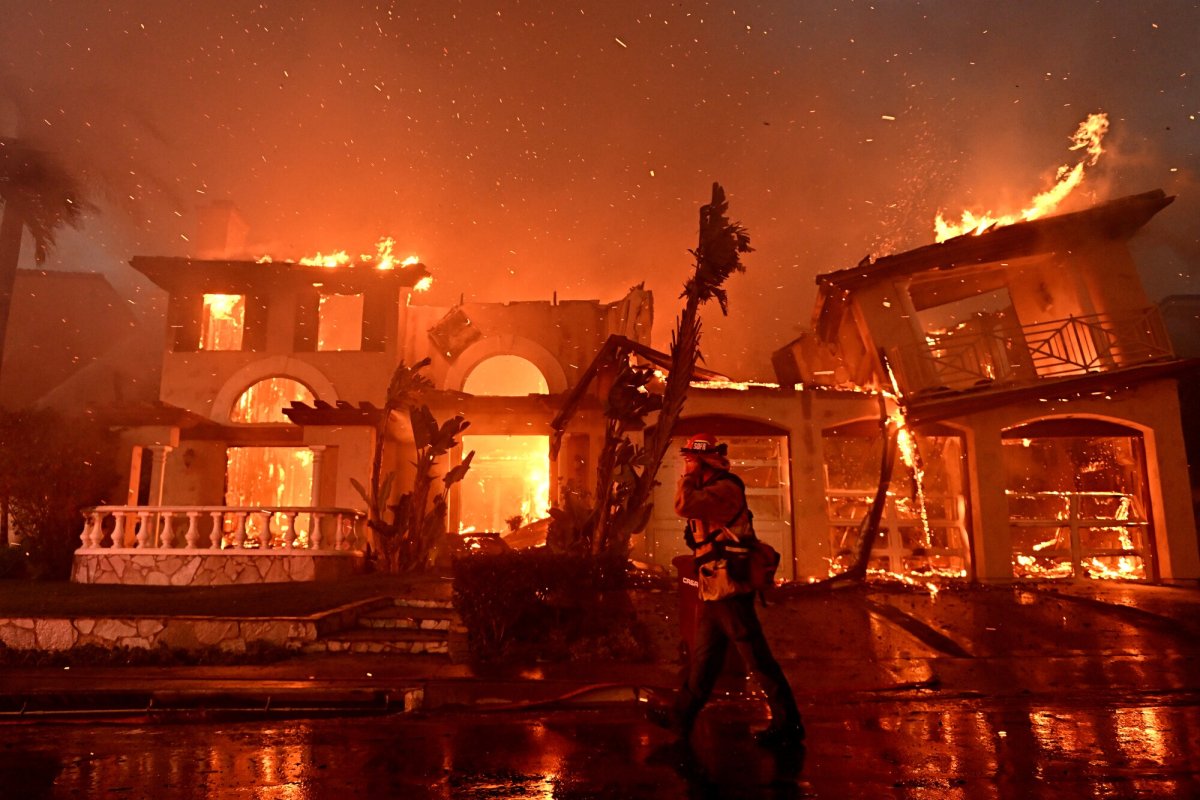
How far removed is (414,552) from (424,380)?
11.5 ft

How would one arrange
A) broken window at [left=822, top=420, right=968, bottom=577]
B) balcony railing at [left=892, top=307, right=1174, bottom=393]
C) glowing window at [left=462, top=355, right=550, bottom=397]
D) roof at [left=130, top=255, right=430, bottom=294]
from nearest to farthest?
1. balcony railing at [left=892, top=307, right=1174, bottom=393]
2. broken window at [left=822, top=420, right=968, bottom=577]
3. roof at [left=130, top=255, right=430, bottom=294]
4. glowing window at [left=462, top=355, right=550, bottom=397]

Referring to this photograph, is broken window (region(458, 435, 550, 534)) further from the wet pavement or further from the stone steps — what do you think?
the wet pavement

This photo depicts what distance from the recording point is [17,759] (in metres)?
4.45

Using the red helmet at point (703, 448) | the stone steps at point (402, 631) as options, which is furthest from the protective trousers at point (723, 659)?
the stone steps at point (402, 631)

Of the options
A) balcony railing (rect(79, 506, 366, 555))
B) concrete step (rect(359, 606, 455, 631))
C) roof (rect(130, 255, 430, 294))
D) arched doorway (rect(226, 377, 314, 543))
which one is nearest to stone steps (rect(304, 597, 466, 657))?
concrete step (rect(359, 606, 455, 631))

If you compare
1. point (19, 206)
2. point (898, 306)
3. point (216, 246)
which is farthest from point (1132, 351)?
point (19, 206)

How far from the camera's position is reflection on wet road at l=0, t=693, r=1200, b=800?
3.79m

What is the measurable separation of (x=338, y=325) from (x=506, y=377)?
531cm

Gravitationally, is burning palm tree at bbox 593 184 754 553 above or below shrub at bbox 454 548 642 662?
above

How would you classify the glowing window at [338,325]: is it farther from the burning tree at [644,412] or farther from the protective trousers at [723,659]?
the protective trousers at [723,659]

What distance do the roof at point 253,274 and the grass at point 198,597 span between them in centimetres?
887

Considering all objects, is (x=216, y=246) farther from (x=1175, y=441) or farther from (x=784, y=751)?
(x=1175, y=441)

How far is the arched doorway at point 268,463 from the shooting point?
18859 millimetres

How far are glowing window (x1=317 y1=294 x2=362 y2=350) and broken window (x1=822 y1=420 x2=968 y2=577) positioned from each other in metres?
14.2
